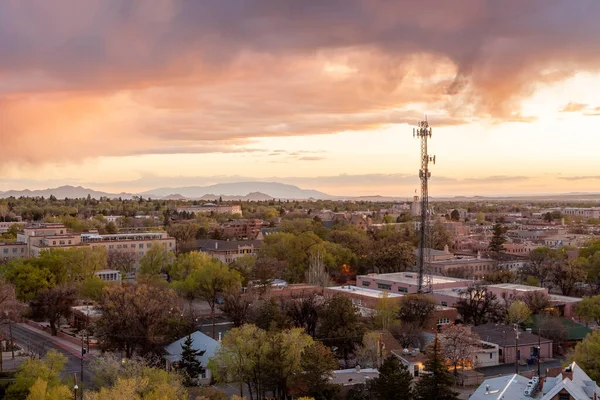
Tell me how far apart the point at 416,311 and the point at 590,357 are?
48.1 ft

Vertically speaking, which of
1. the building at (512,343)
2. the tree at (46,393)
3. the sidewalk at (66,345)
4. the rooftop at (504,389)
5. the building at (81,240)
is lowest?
the sidewalk at (66,345)

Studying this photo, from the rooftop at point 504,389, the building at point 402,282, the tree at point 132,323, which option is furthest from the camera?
the building at point 402,282

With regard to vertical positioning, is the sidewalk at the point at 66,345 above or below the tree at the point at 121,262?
below

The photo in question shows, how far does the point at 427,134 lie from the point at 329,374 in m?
33.3

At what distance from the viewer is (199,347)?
40.2 m

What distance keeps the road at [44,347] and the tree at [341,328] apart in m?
14.0

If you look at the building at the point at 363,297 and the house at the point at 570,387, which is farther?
the building at the point at 363,297

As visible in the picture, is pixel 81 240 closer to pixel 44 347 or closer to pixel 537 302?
pixel 44 347

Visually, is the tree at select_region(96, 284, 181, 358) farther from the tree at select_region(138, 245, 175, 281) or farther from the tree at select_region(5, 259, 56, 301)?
the tree at select_region(138, 245, 175, 281)

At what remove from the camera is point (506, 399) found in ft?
92.1

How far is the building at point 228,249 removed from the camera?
298 ft

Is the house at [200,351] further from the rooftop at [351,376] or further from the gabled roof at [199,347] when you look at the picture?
the rooftop at [351,376]

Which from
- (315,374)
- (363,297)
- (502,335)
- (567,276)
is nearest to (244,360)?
(315,374)

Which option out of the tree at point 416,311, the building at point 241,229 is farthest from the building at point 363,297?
the building at point 241,229
